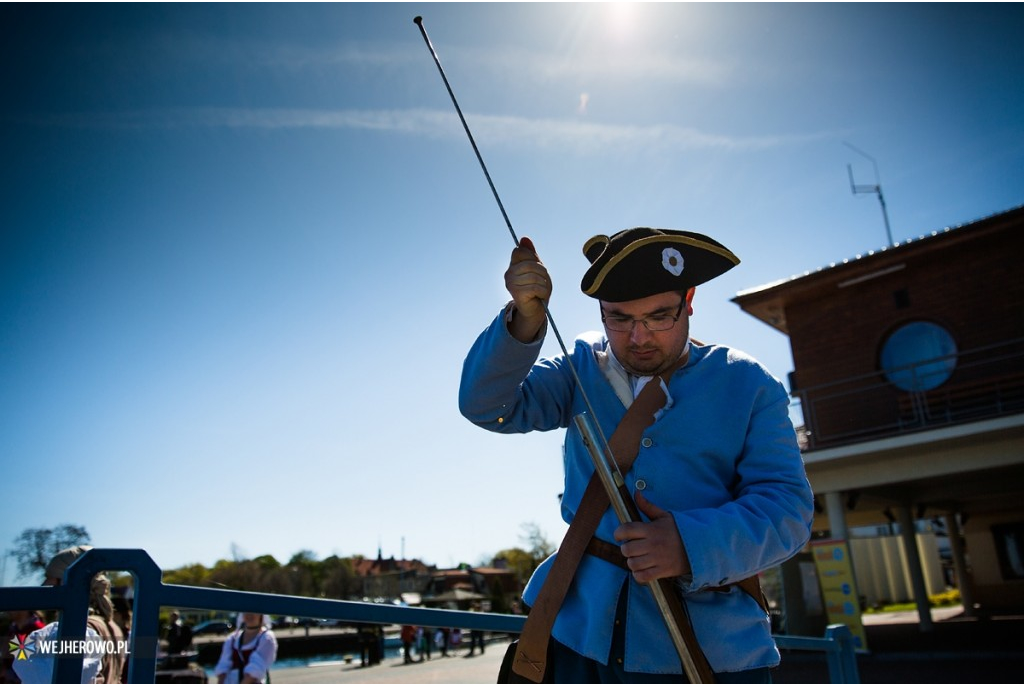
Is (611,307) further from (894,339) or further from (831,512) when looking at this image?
(894,339)

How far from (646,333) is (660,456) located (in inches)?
11.5

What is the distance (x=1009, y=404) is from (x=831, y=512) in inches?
136

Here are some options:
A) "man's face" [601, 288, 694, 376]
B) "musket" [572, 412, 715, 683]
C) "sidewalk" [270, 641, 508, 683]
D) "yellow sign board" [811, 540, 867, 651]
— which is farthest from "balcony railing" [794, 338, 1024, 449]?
"musket" [572, 412, 715, 683]

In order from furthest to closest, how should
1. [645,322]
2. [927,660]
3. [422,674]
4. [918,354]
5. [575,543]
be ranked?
[422,674] → [918,354] → [927,660] → [645,322] → [575,543]

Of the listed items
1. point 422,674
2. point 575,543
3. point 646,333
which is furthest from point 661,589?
point 422,674

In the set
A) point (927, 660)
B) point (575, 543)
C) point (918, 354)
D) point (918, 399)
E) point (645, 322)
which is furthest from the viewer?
point (918, 354)

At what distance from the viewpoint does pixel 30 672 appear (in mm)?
1529

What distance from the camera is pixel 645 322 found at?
64.7 inches

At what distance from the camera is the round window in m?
12.4

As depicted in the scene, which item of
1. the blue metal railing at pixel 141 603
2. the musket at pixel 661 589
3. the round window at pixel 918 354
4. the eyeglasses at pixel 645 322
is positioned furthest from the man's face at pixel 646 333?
the round window at pixel 918 354

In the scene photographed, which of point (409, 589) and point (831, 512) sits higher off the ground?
point (831, 512)

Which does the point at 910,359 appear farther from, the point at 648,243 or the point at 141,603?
the point at 141,603

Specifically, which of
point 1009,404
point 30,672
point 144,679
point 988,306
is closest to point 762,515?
point 144,679

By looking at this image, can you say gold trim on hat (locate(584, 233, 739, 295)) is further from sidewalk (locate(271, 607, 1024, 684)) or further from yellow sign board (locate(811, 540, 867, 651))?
yellow sign board (locate(811, 540, 867, 651))
